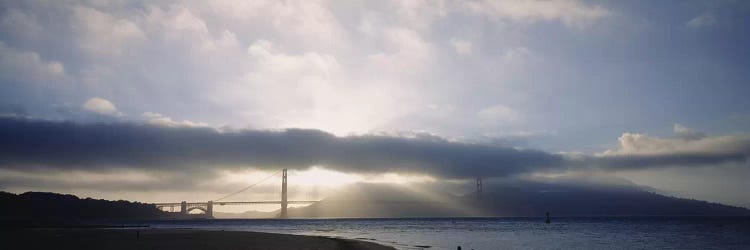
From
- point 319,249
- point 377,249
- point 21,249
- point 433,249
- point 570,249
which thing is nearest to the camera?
point 21,249

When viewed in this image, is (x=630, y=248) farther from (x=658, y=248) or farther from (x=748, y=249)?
(x=748, y=249)

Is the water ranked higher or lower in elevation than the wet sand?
lower

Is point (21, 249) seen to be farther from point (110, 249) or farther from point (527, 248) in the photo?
point (527, 248)

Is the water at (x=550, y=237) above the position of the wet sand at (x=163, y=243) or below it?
below

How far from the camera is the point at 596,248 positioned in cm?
5416

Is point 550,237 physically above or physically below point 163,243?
below

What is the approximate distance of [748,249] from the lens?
176 feet

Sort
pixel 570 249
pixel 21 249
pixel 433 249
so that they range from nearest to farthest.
→ pixel 21 249
pixel 433 249
pixel 570 249

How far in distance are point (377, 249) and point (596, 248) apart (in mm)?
25955

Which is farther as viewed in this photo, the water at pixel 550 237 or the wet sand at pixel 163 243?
the water at pixel 550 237

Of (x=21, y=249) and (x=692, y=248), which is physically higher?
(x=21, y=249)

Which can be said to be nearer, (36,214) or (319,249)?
(319,249)

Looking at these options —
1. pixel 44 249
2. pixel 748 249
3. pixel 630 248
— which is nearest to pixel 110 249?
pixel 44 249

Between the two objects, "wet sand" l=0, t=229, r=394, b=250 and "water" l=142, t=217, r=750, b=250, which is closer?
"wet sand" l=0, t=229, r=394, b=250
